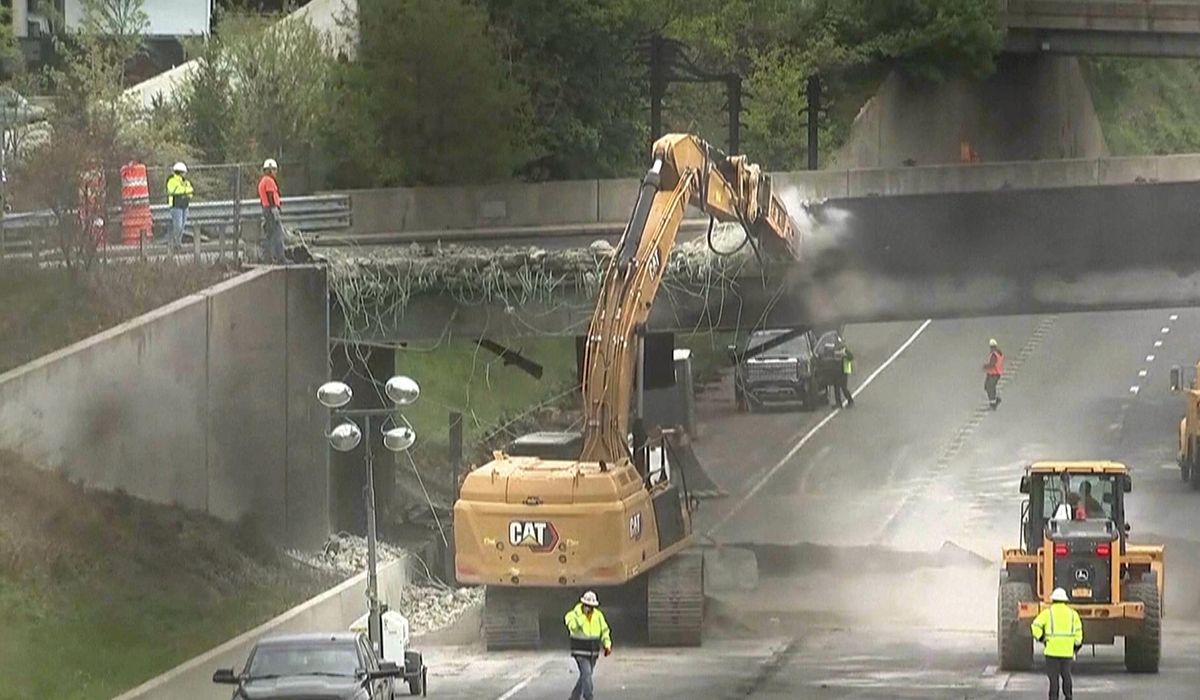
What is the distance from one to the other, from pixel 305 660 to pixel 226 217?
706 inches

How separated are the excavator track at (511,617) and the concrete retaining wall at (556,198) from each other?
1306 centimetres

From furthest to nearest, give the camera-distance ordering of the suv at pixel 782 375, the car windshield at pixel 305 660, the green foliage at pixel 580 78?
the green foliage at pixel 580 78, the suv at pixel 782 375, the car windshield at pixel 305 660

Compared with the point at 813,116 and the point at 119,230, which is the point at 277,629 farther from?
the point at 813,116

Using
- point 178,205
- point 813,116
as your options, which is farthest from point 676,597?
point 813,116

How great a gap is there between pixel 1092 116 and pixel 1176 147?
35.5 feet

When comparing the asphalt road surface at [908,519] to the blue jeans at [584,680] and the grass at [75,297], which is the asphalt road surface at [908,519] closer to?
the blue jeans at [584,680]

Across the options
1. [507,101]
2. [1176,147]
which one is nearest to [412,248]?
[507,101]

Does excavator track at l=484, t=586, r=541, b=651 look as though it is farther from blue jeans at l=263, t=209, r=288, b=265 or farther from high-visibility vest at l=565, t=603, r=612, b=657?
blue jeans at l=263, t=209, r=288, b=265

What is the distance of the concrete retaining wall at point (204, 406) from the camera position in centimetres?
3216

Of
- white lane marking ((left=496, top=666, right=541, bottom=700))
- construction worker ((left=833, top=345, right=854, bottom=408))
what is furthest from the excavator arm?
construction worker ((left=833, top=345, right=854, bottom=408))

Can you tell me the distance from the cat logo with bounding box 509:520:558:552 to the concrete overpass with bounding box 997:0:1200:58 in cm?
5353

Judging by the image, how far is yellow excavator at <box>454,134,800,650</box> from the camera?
31.8 m

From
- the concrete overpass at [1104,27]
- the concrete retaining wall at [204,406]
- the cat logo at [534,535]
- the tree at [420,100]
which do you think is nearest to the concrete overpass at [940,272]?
the concrete retaining wall at [204,406]

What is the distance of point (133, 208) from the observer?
39.6 meters
